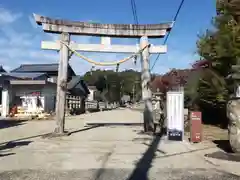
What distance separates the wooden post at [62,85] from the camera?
16.0 meters

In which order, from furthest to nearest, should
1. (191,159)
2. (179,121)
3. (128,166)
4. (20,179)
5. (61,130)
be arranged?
(61,130)
(179,121)
(191,159)
(128,166)
(20,179)

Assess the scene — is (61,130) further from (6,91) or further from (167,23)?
(6,91)

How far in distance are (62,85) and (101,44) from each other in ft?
8.91

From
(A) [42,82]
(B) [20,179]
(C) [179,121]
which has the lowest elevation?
(B) [20,179]

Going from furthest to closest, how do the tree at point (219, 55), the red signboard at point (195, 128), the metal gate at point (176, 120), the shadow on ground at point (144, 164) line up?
the tree at point (219, 55)
the metal gate at point (176, 120)
the red signboard at point (195, 128)
the shadow on ground at point (144, 164)

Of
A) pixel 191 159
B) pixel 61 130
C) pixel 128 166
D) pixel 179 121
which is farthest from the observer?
pixel 61 130

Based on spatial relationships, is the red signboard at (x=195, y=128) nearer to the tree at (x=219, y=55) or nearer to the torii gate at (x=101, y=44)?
the torii gate at (x=101, y=44)

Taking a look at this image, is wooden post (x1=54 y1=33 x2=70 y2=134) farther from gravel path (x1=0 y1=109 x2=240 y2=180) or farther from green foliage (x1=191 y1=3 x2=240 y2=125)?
green foliage (x1=191 y1=3 x2=240 y2=125)

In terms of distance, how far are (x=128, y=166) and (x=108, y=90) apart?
8061cm

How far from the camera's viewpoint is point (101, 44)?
16.9m

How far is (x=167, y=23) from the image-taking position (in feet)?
55.3

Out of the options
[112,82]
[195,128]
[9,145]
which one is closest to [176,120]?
[195,128]

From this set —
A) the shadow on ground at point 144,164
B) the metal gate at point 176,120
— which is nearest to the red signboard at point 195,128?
the metal gate at point 176,120

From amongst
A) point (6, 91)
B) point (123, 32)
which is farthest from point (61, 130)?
point (6, 91)
